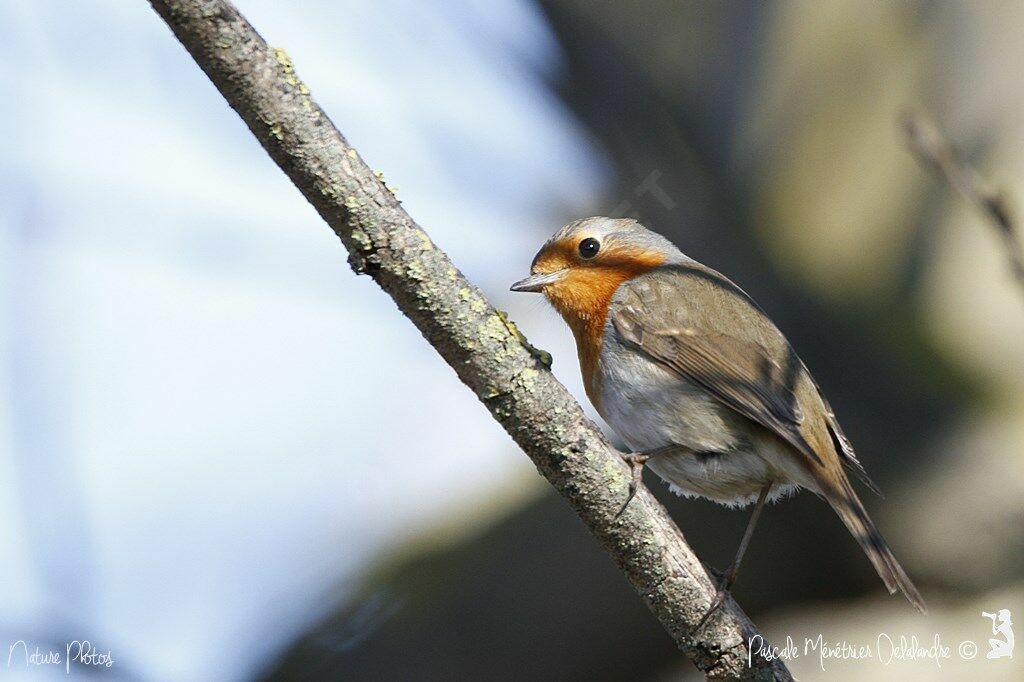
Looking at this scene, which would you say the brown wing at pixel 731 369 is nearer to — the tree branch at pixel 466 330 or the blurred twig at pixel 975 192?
the tree branch at pixel 466 330

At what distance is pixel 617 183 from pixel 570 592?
2.08m

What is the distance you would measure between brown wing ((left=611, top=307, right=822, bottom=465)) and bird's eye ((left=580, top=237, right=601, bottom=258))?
41 centimetres

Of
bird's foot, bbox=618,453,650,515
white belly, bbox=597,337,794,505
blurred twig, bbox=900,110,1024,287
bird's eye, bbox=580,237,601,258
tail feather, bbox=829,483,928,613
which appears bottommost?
tail feather, bbox=829,483,928,613

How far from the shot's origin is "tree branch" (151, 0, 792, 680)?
2096 millimetres

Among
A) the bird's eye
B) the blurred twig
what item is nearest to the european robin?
the bird's eye

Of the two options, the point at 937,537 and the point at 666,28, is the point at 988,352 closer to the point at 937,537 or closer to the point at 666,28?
the point at 937,537

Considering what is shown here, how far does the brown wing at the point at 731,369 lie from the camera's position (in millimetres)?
3318

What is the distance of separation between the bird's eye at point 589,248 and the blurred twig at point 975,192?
2209 millimetres

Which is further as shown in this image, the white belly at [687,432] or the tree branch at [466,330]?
the white belly at [687,432]

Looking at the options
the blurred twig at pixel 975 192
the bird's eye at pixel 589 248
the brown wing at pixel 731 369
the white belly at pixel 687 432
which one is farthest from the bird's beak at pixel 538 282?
the blurred twig at pixel 975 192

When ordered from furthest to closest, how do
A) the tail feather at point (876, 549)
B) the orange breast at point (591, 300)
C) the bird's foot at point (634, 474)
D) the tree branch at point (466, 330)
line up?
the orange breast at point (591, 300)
the tail feather at point (876, 549)
the bird's foot at point (634, 474)
the tree branch at point (466, 330)

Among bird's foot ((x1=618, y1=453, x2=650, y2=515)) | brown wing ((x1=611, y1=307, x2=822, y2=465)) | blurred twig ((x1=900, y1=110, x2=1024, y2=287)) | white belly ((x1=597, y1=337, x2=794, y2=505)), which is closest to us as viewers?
blurred twig ((x1=900, y1=110, x2=1024, y2=287))

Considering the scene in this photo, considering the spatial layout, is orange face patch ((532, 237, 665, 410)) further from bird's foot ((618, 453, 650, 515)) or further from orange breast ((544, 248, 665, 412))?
bird's foot ((618, 453, 650, 515))

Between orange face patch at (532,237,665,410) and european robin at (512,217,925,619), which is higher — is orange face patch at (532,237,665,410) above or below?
above
